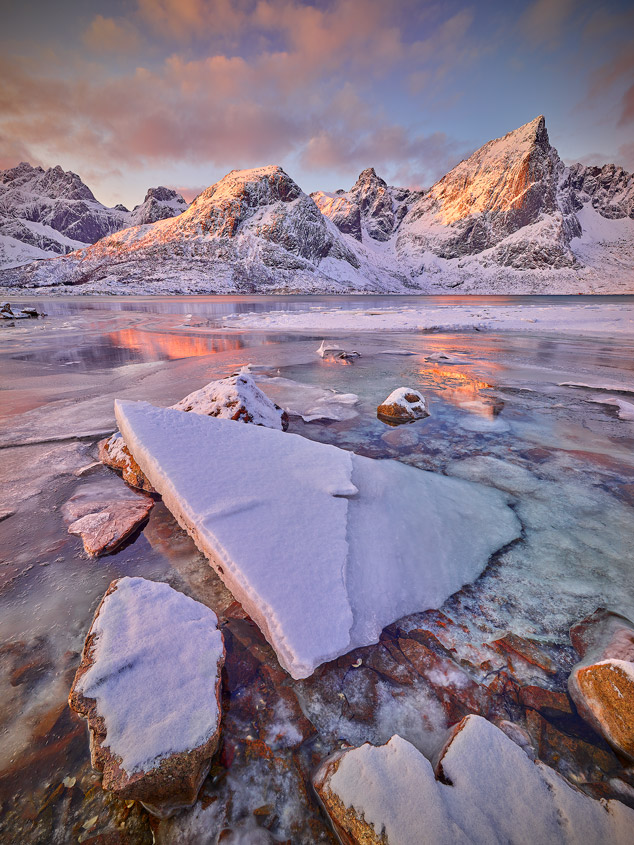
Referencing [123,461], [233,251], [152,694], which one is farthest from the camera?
[233,251]

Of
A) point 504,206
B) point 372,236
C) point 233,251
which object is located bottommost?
point 233,251

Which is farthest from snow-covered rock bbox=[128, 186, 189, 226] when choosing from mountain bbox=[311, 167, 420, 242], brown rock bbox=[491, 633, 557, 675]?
brown rock bbox=[491, 633, 557, 675]

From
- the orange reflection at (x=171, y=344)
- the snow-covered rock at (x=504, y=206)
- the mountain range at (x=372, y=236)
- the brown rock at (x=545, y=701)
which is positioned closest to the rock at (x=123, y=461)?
the brown rock at (x=545, y=701)

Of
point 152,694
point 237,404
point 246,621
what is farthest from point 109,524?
point 237,404

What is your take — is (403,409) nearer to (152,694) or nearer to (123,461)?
(123,461)

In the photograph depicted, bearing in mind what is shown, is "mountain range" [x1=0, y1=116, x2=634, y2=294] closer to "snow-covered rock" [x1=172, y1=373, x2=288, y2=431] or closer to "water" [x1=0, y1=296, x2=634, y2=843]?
"snow-covered rock" [x1=172, y1=373, x2=288, y2=431]

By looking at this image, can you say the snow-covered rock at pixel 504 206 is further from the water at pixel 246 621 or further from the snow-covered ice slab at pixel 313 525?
the snow-covered ice slab at pixel 313 525

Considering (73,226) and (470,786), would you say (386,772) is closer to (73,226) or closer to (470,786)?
(470,786)
